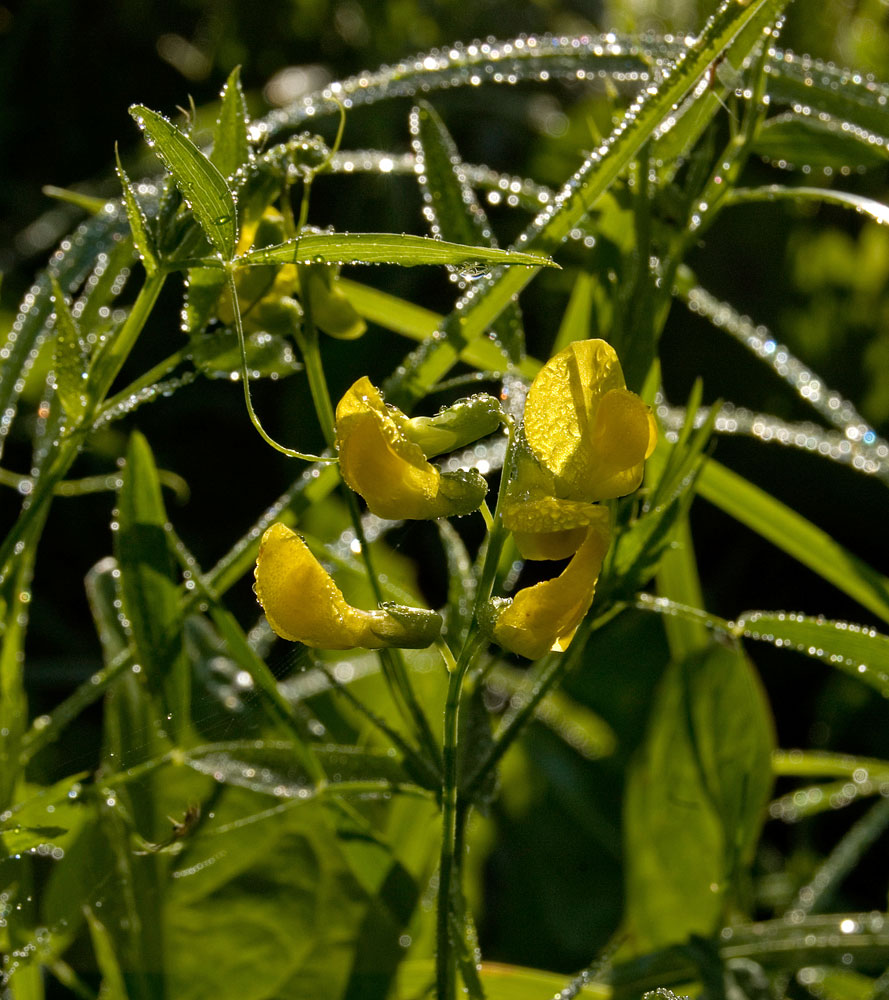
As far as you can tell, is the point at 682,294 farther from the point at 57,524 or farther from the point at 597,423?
the point at 57,524

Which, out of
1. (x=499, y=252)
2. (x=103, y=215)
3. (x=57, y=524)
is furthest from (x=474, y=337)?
(x=57, y=524)

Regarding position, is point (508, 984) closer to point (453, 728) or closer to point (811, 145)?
point (453, 728)

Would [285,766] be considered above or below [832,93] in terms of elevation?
below

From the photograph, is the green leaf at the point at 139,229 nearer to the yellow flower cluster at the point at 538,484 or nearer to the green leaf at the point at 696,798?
the yellow flower cluster at the point at 538,484

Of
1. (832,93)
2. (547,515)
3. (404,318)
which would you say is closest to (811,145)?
(832,93)

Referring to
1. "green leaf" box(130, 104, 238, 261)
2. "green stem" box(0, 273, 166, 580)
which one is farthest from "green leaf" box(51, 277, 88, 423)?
"green leaf" box(130, 104, 238, 261)

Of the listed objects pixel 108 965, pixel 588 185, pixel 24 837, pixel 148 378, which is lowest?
pixel 108 965
